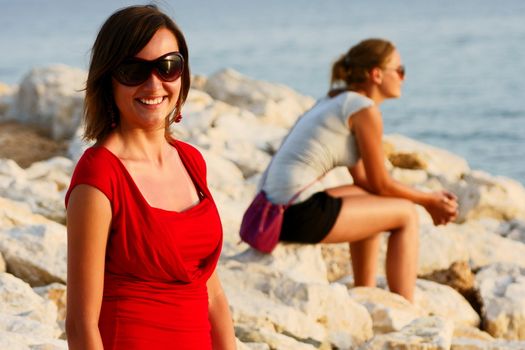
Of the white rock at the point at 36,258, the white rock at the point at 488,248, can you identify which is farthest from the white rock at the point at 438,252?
the white rock at the point at 36,258

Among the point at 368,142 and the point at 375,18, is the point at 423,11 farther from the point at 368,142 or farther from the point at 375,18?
the point at 368,142

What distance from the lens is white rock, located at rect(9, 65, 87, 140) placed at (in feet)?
33.2

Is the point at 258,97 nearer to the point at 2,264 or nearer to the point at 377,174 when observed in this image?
the point at 377,174

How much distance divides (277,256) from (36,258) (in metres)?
1.24

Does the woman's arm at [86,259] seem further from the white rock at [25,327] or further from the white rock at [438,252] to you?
the white rock at [438,252]

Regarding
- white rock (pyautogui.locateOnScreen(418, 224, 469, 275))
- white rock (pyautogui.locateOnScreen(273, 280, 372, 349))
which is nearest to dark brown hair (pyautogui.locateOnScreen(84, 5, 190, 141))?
white rock (pyautogui.locateOnScreen(273, 280, 372, 349))

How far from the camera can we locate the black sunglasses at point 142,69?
8.83 feet

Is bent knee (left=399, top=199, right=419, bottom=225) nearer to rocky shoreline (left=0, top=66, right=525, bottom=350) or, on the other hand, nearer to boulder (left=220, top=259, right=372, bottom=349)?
rocky shoreline (left=0, top=66, right=525, bottom=350)

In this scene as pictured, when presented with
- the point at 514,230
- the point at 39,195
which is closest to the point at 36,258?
the point at 39,195

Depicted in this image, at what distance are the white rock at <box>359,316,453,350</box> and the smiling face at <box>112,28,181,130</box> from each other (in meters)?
1.81

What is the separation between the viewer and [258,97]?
11586mm

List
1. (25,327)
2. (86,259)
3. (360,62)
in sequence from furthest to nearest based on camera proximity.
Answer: (360,62), (25,327), (86,259)

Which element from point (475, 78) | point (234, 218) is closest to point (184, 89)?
point (234, 218)

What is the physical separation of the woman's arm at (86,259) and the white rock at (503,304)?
3.43 metres
